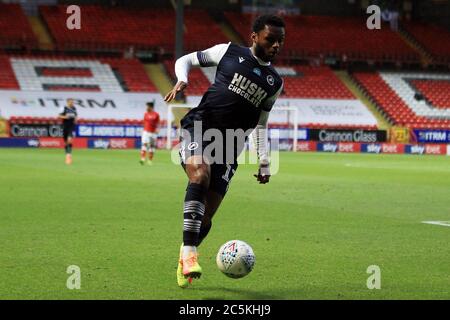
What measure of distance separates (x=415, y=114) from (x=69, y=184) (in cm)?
3639

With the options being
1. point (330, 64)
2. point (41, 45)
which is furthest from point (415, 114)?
point (41, 45)

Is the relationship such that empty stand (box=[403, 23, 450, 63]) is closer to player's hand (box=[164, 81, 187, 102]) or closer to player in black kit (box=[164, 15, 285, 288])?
player in black kit (box=[164, 15, 285, 288])

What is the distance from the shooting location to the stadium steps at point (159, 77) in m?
53.5

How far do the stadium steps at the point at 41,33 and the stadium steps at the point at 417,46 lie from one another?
78.7 feet

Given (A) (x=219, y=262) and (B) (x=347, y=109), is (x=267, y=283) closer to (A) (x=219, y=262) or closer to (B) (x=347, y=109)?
(A) (x=219, y=262)

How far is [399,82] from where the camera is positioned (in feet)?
191

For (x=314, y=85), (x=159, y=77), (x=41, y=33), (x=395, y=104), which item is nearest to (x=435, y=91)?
(x=395, y=104)

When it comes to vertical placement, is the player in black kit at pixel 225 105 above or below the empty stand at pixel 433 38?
below

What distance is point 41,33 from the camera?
182 feet

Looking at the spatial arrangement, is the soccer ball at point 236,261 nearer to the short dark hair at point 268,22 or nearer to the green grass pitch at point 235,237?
the green grass pitch at point 235,237

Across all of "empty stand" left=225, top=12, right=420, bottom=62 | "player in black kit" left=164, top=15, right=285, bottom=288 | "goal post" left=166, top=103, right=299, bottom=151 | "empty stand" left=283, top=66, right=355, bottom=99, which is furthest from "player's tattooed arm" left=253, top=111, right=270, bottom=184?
"empty stand" left=225, top=12, right=420, bottom=62

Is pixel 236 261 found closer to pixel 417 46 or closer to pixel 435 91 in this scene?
pixel 435 91

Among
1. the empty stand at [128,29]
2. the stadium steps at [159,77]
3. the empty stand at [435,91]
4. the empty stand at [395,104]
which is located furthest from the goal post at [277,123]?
the empty stand at [435,91]

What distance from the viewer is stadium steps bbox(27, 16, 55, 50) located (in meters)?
54.6
